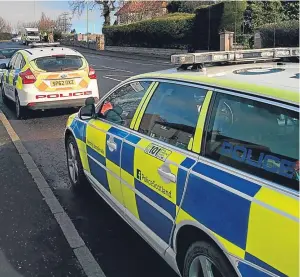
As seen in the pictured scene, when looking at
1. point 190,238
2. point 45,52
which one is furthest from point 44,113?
point 190,238

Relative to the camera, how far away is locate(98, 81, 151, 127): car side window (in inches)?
139

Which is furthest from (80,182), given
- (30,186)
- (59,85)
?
(59,85)

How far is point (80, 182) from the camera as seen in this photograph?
478 centimetres

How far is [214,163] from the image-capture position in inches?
94.2

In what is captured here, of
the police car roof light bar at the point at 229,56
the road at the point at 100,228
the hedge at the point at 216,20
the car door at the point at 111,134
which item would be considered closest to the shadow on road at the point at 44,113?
the road at the point at 100,228

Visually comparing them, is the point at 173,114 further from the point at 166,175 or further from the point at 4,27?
the point at 4,27

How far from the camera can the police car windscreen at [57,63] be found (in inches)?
361

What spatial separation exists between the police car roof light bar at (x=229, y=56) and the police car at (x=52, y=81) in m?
6.19

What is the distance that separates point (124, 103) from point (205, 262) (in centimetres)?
183

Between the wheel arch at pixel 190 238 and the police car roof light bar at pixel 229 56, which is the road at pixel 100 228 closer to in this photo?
the wheel arch at pixel 190 238

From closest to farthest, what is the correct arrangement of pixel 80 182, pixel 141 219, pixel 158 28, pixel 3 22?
1. pixel 141 219
2. pixel 80 182
3. pixel 158 28
4. pixel 3 22

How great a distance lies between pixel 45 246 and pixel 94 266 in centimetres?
60

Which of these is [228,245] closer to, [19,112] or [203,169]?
[203,169]

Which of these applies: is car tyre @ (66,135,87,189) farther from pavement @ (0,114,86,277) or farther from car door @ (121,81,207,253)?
car door @ (121,81,207,253)
